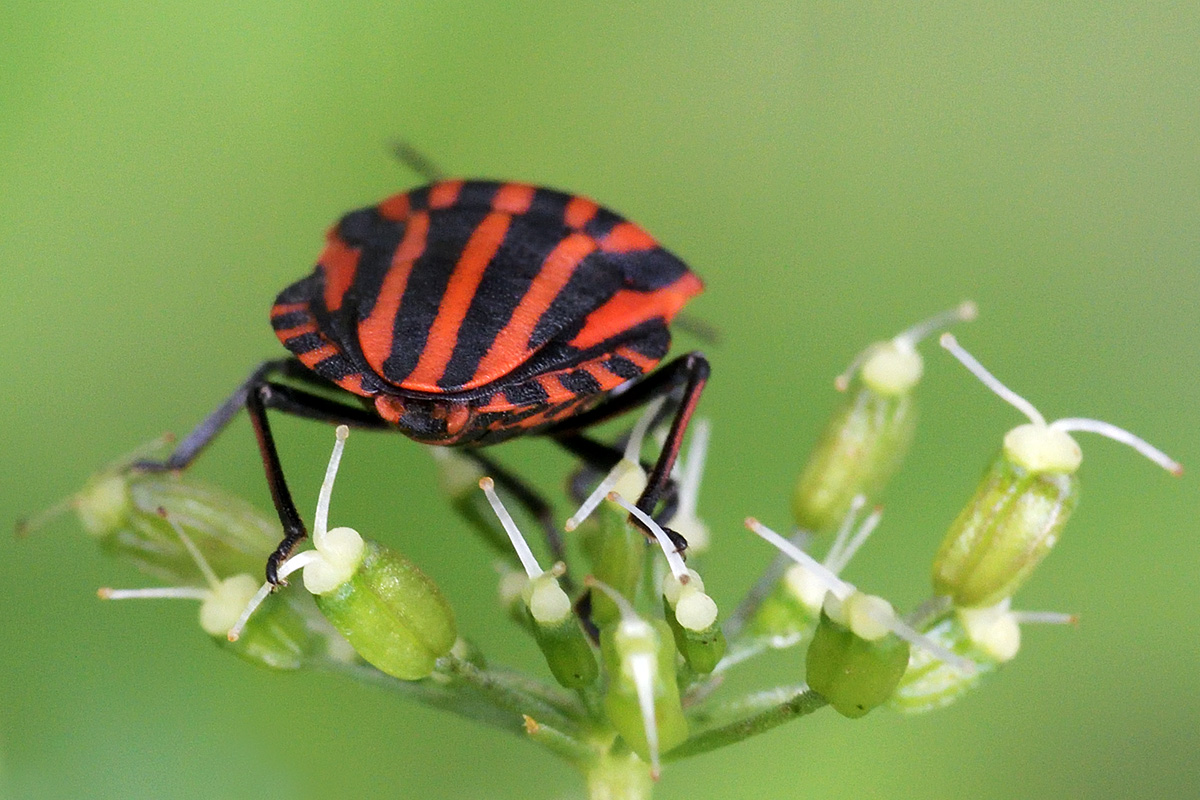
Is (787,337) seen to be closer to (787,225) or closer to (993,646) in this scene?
(787,225)

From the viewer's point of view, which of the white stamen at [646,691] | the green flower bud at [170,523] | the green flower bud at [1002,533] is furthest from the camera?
the green flower bud at [170,523]

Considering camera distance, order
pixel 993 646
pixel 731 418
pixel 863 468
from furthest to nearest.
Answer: pixel 731 418, pixel 863 468, pixel 993 646

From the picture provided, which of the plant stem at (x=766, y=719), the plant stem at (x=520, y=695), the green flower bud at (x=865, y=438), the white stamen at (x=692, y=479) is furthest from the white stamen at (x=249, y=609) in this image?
the green flower bud at (x=865, y=438)

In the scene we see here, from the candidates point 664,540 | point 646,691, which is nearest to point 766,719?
point 646,691

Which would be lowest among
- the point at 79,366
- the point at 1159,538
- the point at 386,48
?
the point at 79,366

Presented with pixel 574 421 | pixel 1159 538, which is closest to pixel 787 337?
pixel 1159 538

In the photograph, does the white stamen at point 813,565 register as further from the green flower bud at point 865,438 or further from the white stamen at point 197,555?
the white stamen at point 197,555

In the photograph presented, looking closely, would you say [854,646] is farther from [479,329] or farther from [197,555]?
[197,555]
